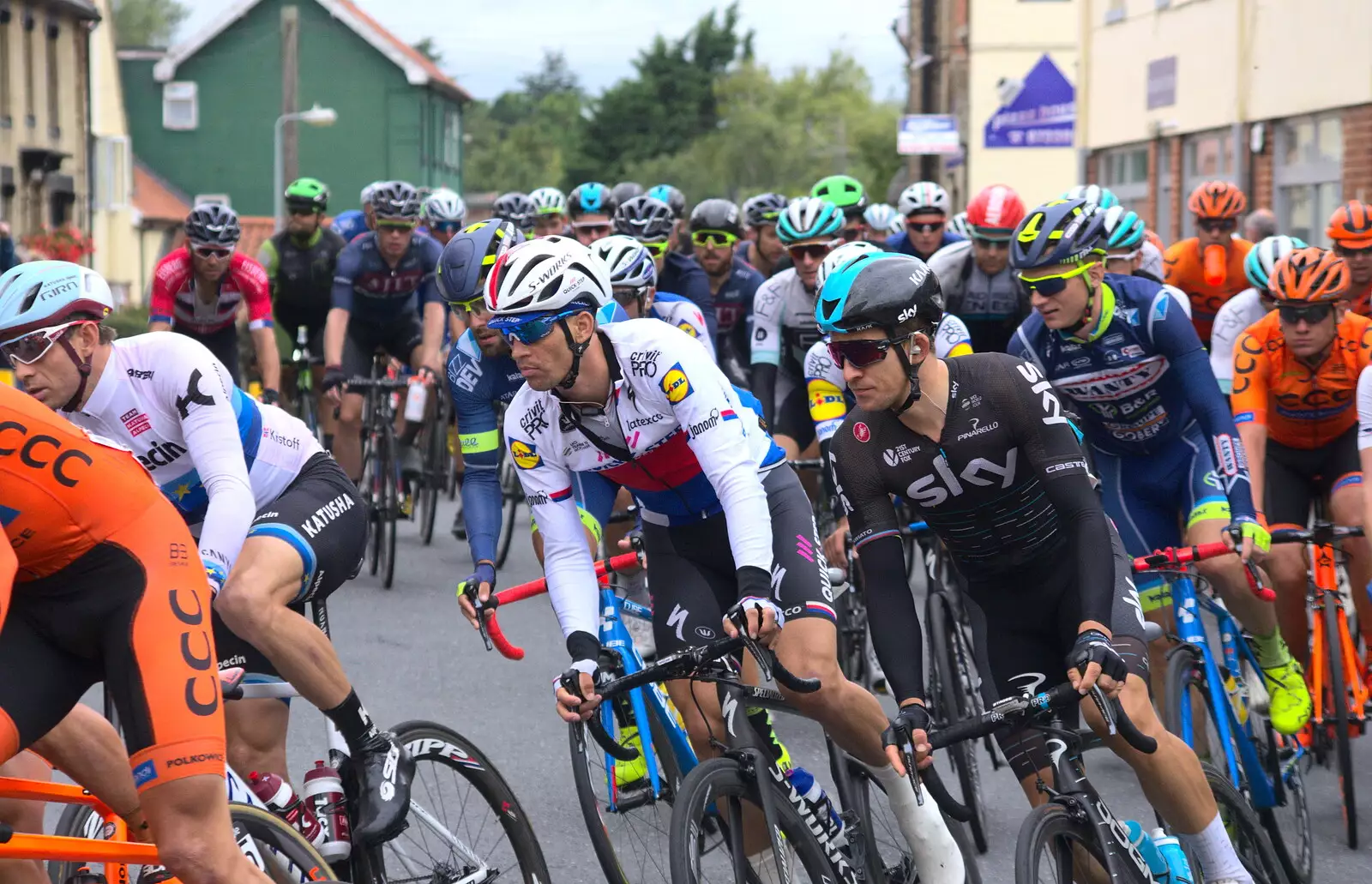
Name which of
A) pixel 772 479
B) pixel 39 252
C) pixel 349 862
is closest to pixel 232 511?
pixel 349 862

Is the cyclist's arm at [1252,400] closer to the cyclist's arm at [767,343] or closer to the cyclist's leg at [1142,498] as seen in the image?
the cyclist's leg at [1142,498]

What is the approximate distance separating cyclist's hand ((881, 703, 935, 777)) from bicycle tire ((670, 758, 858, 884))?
1.37 feet

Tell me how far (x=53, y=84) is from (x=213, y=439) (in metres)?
41.4

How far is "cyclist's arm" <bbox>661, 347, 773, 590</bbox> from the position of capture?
4.84m

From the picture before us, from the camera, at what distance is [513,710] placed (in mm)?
8422

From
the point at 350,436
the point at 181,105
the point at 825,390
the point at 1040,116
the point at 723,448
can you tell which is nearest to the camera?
the point at 723,448

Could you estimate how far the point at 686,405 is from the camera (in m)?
4.99

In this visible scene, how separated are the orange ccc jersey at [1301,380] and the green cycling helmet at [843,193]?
420 centimetres

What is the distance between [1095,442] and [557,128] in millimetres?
144839

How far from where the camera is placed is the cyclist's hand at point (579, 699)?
4582 mm

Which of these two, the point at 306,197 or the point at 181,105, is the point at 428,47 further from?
the point at 306,197

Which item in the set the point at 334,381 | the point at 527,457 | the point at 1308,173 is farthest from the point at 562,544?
the point at 1308,173

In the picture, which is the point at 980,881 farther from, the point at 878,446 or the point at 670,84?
the point at 670,84

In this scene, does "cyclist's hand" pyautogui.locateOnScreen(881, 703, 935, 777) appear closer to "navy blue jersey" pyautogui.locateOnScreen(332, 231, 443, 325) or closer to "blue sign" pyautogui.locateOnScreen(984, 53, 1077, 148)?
"navy blue jersey" pyautogui.locateOnScreen(332, 231, 443, 325)
